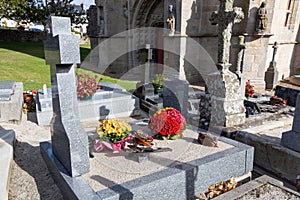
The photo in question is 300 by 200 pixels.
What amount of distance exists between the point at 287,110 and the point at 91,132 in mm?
5101

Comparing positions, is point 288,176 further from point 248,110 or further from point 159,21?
point 159,21

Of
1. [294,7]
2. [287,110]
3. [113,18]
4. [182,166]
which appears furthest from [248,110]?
[113,18]

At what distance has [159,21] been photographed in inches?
514

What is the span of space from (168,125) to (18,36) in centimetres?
2984

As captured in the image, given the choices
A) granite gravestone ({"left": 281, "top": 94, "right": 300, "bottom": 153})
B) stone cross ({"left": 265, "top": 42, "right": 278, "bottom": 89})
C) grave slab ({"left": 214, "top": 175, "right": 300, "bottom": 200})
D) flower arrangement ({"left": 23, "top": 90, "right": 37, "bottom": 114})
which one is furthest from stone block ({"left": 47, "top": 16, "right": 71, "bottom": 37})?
stone cross ({"left": 265, "top": 42, "right": 278, "bottom": 89})

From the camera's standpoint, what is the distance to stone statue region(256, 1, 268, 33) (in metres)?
8.89

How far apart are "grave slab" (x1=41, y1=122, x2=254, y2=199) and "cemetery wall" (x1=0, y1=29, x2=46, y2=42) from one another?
1134 inches

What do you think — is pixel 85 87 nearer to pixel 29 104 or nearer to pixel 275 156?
pixel 29 104

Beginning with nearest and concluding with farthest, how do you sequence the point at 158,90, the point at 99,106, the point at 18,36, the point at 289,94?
the point at 99,106 < the point at 289,94 < the point at 158,90 < the point at 18,36

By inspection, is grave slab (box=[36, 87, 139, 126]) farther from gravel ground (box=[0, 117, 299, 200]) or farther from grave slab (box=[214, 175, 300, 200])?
grave slab (box=[214, 175, 300, 200])

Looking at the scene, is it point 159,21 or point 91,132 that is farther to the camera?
point 159,21

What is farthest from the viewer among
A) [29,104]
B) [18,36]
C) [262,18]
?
[18,36]

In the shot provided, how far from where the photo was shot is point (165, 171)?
2998 millimetres

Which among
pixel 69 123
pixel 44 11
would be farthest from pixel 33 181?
pixel 44 11
